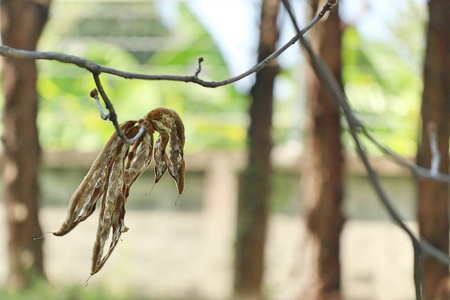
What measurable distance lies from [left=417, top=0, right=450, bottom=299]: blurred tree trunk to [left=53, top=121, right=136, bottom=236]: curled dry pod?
2.86m

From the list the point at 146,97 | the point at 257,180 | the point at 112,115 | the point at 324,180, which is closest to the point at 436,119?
the point at 324,180

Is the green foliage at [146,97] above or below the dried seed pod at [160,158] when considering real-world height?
above

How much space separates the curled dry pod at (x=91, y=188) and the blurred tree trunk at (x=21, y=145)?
4.52 meters

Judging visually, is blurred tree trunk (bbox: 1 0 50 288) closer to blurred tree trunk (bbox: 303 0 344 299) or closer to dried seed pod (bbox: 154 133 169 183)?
Result: blurred tree trunk (bbox: 303 0 344 299)

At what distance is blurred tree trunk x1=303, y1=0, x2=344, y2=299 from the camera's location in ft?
16.0

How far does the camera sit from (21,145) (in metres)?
5.61

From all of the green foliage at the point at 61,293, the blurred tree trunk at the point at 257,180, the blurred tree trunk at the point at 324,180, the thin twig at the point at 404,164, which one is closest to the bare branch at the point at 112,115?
the thin twig at the point at 404,164

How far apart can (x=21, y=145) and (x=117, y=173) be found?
4698 mm

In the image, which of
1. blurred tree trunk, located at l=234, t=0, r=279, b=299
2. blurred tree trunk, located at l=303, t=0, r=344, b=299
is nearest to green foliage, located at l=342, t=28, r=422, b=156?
blurred tree trunk, located at l=234, t=0, r=279, b=299

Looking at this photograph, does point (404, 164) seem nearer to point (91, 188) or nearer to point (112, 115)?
point (91, 188)

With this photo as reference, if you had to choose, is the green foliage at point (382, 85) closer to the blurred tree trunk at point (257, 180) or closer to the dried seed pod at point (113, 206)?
the blurred tree trunk at point (257, 180)

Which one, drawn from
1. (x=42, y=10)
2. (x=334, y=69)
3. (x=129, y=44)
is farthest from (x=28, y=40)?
(x=129, y=44)

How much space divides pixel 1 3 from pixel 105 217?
476 centimetres

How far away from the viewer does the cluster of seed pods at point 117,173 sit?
108 cm
